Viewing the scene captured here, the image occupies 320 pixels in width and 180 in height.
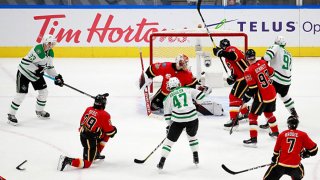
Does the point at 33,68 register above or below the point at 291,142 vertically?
above

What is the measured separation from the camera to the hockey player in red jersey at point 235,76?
27.5 feet

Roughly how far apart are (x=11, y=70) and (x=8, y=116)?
431 cm

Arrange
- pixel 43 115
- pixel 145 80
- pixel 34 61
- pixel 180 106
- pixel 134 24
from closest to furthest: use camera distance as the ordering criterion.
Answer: pixel 180 106 < pixel 34 61 < pixel 145 80 < pixel 43 115 < pixel 134 24

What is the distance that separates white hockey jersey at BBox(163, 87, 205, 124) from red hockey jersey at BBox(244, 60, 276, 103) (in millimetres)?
1179

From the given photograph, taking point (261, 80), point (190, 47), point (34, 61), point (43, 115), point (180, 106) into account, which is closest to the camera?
point (180, 106)

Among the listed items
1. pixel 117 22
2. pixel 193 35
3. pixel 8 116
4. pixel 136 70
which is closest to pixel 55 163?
pixel 8 116

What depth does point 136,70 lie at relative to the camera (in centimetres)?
1299

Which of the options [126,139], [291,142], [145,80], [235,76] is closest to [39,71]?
[145,80]

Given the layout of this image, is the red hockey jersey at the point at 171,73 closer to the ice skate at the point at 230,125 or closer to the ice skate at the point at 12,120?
the ice skate at the point at 230,125

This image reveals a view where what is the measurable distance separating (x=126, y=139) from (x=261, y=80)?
168 centimetres

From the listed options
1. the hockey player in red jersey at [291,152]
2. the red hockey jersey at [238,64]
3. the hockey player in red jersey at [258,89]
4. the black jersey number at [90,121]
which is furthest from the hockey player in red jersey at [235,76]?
the hockey player in red jersey at [291,152]

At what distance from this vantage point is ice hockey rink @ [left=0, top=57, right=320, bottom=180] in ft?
21.9

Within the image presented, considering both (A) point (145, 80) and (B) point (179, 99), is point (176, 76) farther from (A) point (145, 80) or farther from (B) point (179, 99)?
(B) point (179, 99)

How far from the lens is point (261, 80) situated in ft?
24.9
